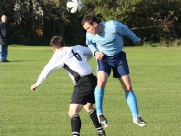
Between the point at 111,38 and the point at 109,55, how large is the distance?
302 mm

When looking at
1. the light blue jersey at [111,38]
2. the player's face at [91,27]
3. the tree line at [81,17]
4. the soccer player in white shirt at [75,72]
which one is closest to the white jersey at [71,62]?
the soccer player in white shirt at [75,72]

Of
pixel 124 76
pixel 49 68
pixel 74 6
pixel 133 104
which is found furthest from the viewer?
pixel 74 6

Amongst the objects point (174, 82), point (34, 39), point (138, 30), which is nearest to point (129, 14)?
point (138, 30)

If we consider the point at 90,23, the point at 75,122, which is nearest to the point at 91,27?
the point at 90,23

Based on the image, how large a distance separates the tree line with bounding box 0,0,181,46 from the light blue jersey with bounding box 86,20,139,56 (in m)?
29.7

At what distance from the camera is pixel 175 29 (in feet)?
132

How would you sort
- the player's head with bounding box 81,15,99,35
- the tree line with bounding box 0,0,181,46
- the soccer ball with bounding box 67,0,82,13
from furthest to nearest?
the tree line with bounding box 0,0,181,46, the soccer ball with bounding box 67,0,82,13, the player's head with bounding box 81,15,99,35

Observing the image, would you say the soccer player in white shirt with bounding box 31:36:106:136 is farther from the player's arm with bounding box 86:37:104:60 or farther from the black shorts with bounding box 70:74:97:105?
the player's arm with bounding box 86:37:104:60

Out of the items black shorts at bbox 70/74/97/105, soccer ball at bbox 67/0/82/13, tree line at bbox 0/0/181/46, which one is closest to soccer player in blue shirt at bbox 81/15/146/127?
black shorts at bbox 70/74/97/105

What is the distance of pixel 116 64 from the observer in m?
8.84

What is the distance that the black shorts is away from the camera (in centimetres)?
813

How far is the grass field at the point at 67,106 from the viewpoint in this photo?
907 centimetres

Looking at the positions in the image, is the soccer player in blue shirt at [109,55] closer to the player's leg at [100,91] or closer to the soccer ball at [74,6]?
the player's leg at [100,91]

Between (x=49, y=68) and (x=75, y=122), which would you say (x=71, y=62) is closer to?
(x=49, y=68)
